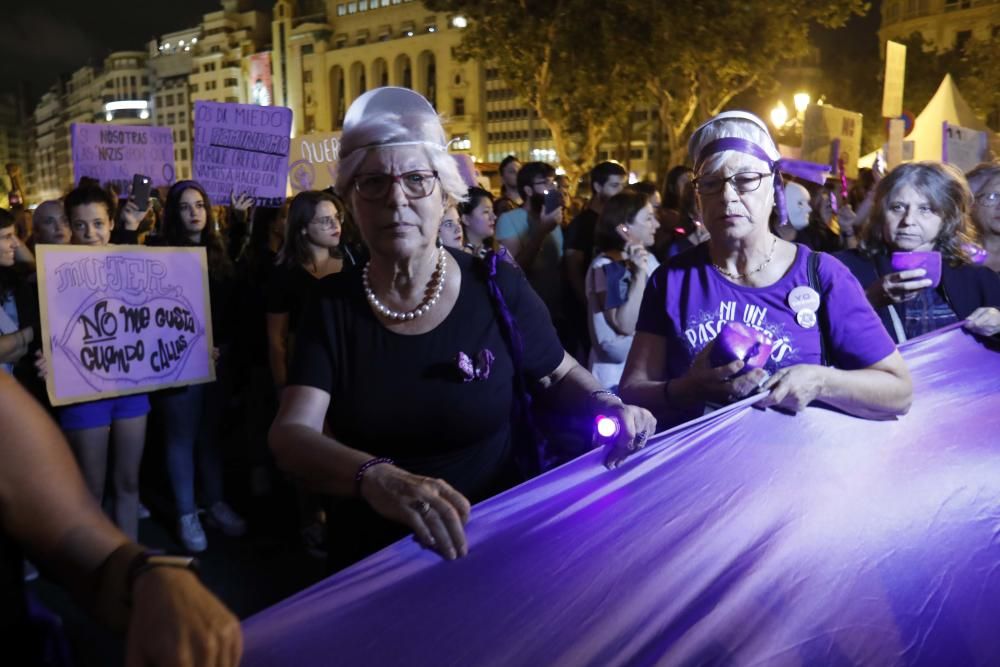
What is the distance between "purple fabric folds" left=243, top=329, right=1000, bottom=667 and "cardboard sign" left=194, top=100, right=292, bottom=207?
6.08m

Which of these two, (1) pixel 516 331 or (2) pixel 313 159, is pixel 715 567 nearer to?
(1) pixel 516 331

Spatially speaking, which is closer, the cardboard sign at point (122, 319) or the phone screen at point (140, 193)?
the cardboard sign at point (122, 319)

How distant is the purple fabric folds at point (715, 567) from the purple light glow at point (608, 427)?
7 cm

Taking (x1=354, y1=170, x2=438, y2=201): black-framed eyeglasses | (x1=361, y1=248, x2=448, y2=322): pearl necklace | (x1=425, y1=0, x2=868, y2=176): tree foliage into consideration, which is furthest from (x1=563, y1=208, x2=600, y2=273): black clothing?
(x1=425, y1=0, x2=868, y2=176): tree foliage

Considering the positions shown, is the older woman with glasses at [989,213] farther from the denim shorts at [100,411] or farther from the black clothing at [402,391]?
the denim shorts at [100,411]

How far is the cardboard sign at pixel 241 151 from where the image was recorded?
7434 mm

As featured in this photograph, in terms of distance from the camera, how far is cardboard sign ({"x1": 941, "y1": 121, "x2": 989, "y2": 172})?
30.5 ft

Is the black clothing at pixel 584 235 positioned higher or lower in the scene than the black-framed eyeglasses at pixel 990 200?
lower

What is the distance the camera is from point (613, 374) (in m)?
5.10

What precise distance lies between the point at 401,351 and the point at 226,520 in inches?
161

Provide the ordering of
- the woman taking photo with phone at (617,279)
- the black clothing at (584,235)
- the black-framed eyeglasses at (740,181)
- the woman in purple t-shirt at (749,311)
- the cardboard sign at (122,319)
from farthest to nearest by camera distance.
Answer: the black clothing at (584,235) < the woman taking photo with phone at (617,279) < the cardboard sign at (122,319) < the black-framed eyeglasses at (740,181) < the woman in purple t-shirt at (749,311)

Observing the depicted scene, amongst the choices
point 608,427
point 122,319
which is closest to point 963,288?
point 608,427

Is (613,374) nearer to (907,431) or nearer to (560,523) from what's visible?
(907,431)

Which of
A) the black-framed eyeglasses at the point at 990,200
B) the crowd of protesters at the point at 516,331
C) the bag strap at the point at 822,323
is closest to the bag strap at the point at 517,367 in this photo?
the crowd of protesters at the point at 516,331
